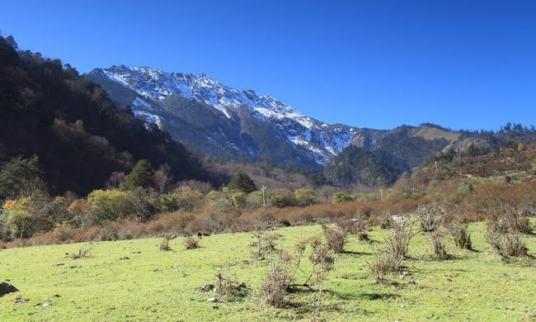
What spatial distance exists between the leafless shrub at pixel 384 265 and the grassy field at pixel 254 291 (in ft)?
0.82

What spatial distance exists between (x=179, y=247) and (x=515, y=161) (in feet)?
254

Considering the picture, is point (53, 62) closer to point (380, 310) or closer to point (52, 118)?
point (52, 118)

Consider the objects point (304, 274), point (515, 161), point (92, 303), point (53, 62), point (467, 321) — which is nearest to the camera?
point (467, 321)

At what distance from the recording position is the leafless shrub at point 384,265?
38.0 ft

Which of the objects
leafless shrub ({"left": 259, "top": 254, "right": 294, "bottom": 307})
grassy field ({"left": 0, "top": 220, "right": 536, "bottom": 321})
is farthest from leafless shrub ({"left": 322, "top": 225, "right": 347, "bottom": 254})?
leafless shrub ({"left": 259, "top": 254, "right": 294, "bottom": 307})

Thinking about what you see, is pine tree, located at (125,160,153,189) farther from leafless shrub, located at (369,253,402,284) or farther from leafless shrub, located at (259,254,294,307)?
leafless shrub, located at (259,254,294,307)

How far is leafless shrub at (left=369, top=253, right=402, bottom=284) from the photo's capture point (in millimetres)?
11578

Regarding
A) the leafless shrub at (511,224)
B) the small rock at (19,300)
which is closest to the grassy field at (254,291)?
the small rock at (19,300)

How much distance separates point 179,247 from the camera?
21250 millimetres

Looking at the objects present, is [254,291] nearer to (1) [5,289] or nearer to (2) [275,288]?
(2) [275,288]

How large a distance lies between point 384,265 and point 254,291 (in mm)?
3389

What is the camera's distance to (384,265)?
12.0 metres

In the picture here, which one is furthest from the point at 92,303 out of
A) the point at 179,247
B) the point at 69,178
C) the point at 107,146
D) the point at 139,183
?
the point at 107,146

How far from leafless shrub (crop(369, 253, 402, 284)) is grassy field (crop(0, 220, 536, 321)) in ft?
0.82
